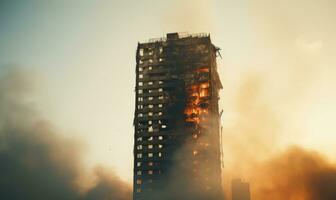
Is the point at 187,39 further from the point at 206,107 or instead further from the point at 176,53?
the point at 206,107

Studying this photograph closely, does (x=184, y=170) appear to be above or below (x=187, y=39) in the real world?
below

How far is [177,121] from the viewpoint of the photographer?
7116 inches

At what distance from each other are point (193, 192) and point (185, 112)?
3271 centimetres

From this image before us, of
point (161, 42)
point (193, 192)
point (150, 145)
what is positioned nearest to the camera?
point (193, 192)

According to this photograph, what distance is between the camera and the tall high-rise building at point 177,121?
17062cm

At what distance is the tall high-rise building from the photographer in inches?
6718

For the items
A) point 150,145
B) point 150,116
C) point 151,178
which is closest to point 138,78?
point 150,116

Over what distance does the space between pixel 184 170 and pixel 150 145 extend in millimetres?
17672

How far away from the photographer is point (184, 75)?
18650 cm

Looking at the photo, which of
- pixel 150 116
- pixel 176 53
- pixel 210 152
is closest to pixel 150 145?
pixel 150 116

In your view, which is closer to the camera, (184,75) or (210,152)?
(210,152)

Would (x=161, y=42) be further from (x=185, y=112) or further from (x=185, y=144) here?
(x=185, y=144)

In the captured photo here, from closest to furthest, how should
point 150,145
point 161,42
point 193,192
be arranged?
point 193,192, point 150,145, point 161,42

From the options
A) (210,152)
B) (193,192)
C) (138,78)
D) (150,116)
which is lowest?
(193,192)
